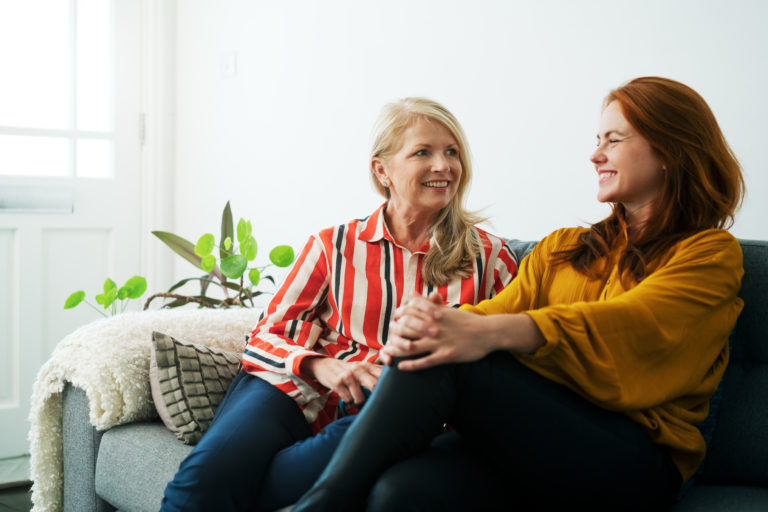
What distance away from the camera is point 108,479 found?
1536mm

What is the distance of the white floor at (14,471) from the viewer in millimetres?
2439

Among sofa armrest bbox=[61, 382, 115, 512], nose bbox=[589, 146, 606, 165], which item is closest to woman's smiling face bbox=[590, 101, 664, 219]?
nose bbox=[589, 146, 606, 165]

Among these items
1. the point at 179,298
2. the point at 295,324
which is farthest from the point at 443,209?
the point at 179,298

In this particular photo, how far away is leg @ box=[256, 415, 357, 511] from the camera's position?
125 cm

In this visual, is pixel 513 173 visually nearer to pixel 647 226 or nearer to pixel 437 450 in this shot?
pixel 647 226

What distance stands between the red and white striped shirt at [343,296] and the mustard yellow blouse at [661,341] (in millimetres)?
336

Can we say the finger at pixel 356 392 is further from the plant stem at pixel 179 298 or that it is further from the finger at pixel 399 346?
the plant stem at pixel 179 298

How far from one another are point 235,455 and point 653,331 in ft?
2.42

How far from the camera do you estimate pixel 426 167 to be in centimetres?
157

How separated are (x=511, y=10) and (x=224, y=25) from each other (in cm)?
154

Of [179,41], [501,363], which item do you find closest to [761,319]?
[501,363]

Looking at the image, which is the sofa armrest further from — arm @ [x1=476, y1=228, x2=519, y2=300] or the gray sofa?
arm @ [x1=476, y1=228, x2=519, y2=300]

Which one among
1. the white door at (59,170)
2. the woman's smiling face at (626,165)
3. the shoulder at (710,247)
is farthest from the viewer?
the white door at (59,170)

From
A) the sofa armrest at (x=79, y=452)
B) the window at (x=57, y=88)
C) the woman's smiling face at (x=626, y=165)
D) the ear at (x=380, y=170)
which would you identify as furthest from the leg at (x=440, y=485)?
the window at (x=57, y=88)
